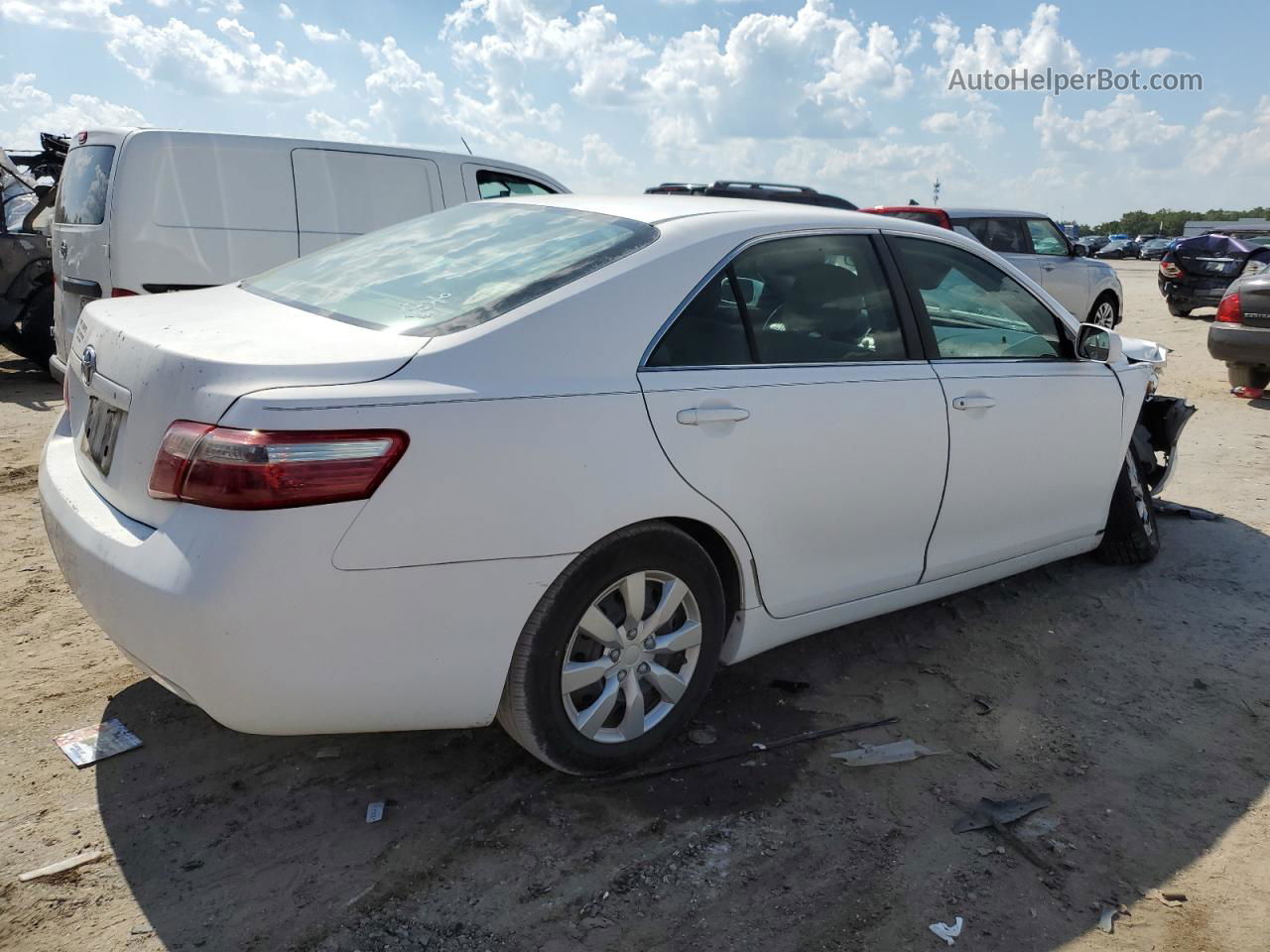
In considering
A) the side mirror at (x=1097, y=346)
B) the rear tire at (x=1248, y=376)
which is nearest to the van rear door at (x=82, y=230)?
the side mirror at (x=1097, y=346)

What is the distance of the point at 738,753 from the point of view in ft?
11.1

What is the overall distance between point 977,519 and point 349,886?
103 inches

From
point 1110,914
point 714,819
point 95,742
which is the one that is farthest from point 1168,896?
point 95,742

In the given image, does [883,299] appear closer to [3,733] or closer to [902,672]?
[902,672]

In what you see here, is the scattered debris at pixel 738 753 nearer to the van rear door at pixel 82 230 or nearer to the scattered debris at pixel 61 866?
the scattered debris at pixel 61 866

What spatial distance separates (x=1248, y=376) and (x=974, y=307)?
26.3 ft

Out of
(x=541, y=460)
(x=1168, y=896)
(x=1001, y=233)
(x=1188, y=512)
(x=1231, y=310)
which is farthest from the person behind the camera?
(x=1001, y=233)

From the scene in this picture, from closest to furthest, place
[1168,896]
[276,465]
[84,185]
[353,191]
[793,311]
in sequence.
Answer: [276,465]
[1168,896]
[793,311]
[84,185]
[353,191]

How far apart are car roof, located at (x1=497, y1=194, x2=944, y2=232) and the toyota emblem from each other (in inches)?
60.9

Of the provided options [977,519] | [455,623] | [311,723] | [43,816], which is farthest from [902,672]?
[43,816]

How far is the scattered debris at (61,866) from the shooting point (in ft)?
8.75

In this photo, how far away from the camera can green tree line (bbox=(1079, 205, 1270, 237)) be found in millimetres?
95188

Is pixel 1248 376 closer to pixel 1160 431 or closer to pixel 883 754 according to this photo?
pixel 1160 431

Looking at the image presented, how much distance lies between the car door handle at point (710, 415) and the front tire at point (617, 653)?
1.04 feet
